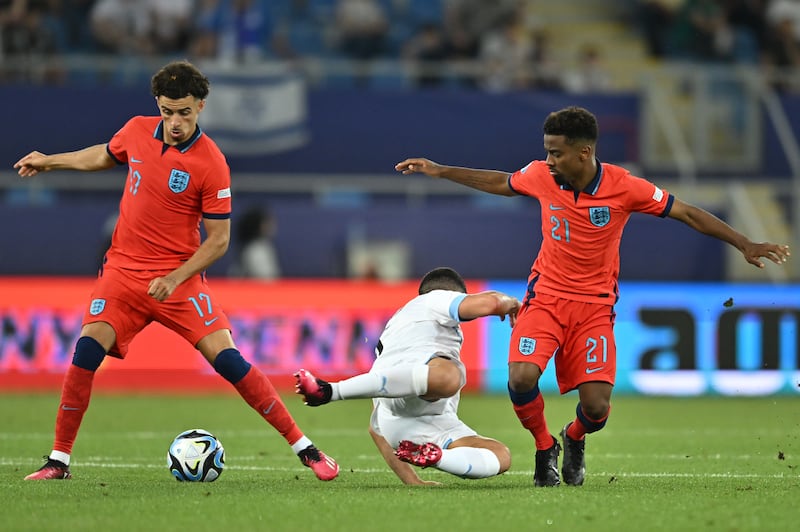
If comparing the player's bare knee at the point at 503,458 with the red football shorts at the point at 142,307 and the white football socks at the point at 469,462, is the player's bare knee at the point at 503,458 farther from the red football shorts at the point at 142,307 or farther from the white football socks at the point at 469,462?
the red football shorts at the point at 142,307

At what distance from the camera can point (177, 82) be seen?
7.85m

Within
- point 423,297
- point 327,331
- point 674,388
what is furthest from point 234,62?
point 423,297

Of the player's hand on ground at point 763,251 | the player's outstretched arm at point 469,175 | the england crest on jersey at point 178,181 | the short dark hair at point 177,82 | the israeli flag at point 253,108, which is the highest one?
the israeli flag at point 253,108

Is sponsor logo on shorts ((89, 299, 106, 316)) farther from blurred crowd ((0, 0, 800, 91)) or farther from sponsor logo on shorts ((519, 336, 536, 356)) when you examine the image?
blurred crowd ((0, 0, 800, 91))

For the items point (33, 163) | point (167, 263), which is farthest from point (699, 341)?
point (33, 163)

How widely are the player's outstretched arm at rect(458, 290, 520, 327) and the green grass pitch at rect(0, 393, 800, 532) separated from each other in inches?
37.6

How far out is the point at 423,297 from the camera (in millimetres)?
8102

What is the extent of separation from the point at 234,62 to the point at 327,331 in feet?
14.6

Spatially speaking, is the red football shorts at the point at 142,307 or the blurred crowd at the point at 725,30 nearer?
the red football shorts at the point at 142,307

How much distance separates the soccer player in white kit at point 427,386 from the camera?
24.8 ft

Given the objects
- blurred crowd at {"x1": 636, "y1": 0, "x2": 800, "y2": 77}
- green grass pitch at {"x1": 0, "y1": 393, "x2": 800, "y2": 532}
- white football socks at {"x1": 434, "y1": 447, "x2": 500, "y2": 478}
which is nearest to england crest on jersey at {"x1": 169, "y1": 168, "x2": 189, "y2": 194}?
green grass pitch at {"x1": 0, "y1": 393, "x2": 800, "y2": 532}

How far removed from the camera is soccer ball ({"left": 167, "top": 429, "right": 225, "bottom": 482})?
811 cm

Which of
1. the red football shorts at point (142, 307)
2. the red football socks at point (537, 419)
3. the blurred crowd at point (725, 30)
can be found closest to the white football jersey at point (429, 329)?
the red football socks at point (537, 419)

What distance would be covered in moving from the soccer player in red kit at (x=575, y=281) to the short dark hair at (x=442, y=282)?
0.42m
